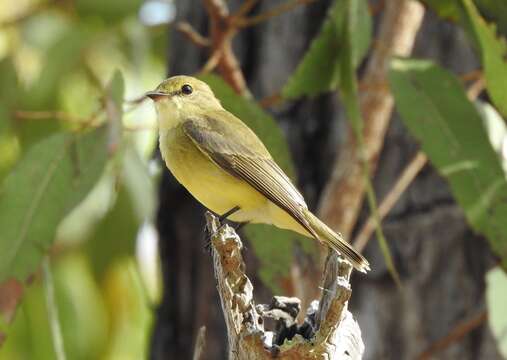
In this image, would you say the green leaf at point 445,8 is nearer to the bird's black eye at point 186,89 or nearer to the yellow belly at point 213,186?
the bird's black eye at point 186,89

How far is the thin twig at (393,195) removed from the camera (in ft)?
11.6

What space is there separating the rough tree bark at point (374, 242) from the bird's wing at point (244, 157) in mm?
955

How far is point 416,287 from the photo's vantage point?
3.77 metres

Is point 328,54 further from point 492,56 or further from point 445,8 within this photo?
point 492,56

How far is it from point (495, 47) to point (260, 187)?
81 centimetres

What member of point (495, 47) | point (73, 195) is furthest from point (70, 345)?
point (495, 47)

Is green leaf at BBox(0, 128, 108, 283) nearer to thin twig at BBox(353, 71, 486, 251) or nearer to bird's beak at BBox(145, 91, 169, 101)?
bird's beak at BBox(145, 91, 169, 101)

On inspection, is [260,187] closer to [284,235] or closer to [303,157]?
[284,235]

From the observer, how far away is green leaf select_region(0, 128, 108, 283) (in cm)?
311

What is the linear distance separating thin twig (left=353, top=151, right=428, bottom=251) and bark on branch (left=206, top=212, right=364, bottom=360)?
1354 mm

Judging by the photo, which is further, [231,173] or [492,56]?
[492,56]

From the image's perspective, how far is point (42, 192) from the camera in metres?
3.23

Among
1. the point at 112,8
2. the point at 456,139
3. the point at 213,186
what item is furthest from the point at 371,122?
the point at 112,8

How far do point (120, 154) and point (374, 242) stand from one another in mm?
944
